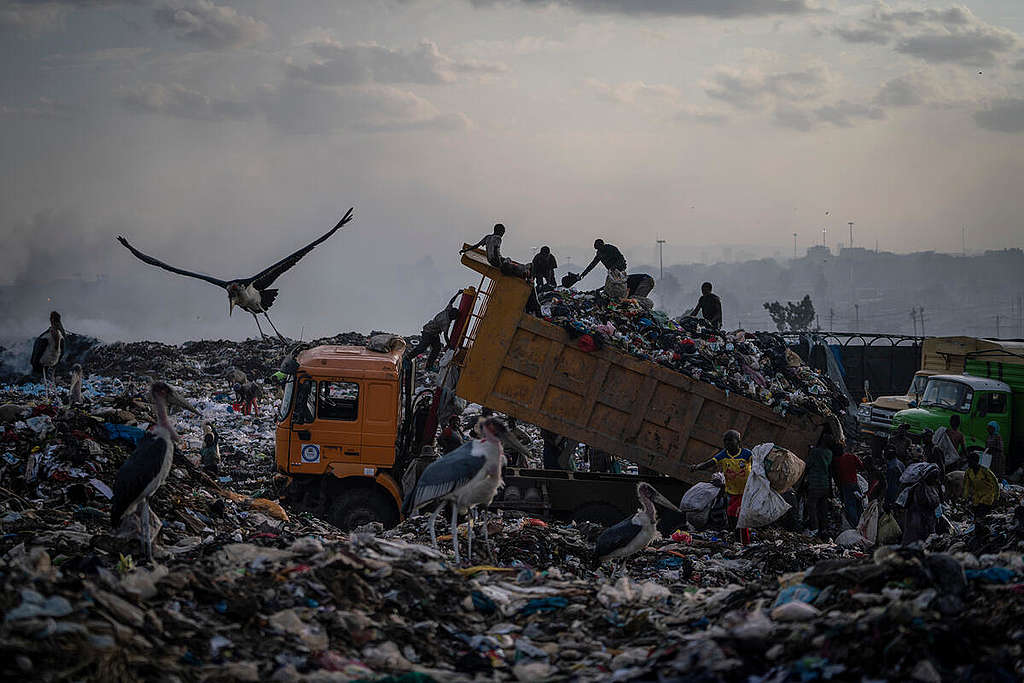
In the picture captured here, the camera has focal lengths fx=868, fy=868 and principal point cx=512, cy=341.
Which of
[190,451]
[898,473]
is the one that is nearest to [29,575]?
[898,473]

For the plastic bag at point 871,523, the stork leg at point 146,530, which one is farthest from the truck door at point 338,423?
the plastic bag at point 871,523

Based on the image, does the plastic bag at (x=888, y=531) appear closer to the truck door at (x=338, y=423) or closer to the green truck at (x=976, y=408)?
the truck door at (x=338, y=423)

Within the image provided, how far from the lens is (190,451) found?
12.2 m

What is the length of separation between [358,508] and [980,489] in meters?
6.26

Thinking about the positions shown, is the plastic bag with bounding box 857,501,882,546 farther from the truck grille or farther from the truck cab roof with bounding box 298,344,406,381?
the truck grille

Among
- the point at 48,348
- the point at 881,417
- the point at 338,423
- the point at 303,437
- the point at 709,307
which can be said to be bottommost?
the point at 48,348

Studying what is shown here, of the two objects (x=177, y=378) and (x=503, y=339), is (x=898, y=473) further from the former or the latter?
(x=177, y=378)

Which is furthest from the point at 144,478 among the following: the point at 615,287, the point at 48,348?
the point at 48,348

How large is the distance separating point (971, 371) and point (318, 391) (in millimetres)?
12698

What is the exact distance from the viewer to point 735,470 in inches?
319

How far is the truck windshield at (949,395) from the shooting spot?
1432 cm

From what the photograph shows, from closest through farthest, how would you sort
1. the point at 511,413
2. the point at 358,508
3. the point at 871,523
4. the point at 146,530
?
the point at 146,530 → the point at 871,523 → the point at 358,508 → the point at 511,413

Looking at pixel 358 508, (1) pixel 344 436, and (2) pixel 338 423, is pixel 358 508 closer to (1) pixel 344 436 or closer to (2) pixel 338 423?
(1) pixel 344 436

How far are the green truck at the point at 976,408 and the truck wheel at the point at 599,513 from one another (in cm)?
711
